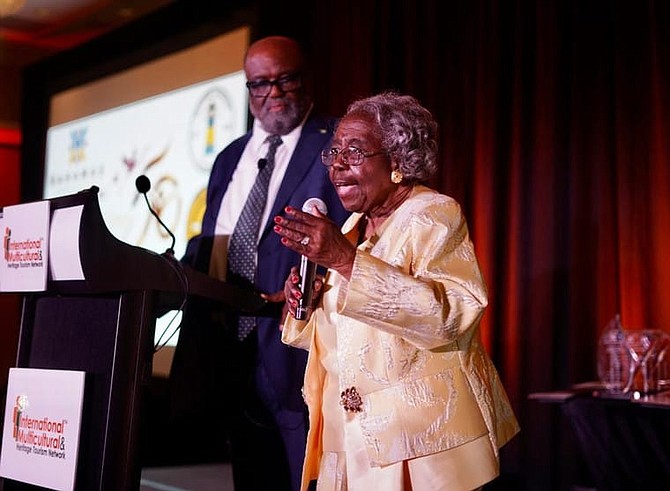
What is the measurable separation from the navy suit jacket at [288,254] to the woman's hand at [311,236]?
0.81m

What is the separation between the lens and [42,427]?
2.27m

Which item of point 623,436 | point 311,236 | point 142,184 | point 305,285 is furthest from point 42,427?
point 623,436

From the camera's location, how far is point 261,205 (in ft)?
9.14

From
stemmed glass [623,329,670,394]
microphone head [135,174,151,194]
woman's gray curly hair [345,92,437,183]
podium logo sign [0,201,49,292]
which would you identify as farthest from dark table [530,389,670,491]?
podium logo sign [0,201,49,292]

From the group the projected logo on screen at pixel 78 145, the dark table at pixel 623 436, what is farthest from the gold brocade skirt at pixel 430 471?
the projected logo on screen at pixel 78 145

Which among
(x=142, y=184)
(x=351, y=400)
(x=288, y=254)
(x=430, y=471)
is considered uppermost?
(x=142, y=184)

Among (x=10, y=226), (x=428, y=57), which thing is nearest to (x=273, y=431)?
(x=10, y=226)

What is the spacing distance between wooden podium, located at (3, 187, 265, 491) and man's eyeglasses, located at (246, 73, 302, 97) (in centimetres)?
73

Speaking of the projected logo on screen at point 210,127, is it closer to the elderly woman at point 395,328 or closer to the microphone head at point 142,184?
the microphone head at point 142,184

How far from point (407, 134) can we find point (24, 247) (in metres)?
1.02

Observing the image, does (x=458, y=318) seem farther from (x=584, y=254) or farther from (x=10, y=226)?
(x=584, y=254)

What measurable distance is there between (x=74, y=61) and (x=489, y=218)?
3800 millimetres

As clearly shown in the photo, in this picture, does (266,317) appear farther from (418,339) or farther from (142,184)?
(418,339)

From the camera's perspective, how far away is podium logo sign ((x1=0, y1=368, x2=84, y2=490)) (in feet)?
7.18
